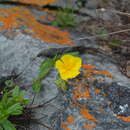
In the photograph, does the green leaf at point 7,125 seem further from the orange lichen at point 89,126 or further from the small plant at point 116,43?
the small plant at point 116,43

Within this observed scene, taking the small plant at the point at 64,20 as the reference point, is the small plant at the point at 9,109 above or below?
below

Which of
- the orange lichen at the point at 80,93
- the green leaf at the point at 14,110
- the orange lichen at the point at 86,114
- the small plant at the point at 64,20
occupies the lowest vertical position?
the orange lichen at the point at 86,114

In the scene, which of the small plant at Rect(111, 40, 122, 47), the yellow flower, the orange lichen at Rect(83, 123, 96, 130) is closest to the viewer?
the orange lichen at Rect(83, 123, 96, 130)

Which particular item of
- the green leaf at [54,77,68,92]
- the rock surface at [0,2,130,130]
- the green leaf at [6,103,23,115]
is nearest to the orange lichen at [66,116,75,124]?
the rock surface at [0,2,130,130]

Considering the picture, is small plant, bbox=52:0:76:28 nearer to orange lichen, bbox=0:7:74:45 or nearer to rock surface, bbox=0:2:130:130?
orange lichen, bbox=0:7:74:45

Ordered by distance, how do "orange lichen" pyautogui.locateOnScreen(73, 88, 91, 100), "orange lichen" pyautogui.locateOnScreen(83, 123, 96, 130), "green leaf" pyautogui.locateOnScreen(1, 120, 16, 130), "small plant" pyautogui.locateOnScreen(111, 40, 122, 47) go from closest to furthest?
"green leaf" pyautogui.locateOnScreen(1, 120, 16, 130) → "orange lichen" pyautogui.locateOnScreen(83, 123, 96, 130) → "orange lichen" pyautogui.locateOnScreen(73, 88, 91, 100) → "small plant" pyautogui.locateOnScreen(111, 40, 122, 47)

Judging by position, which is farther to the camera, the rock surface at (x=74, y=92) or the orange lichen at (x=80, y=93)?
the orange lichen at (x=80, y=93)

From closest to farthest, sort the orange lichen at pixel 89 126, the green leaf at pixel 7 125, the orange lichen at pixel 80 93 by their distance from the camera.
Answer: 1. the green leaf at pixel 7 125
2. the orange lichen at pixel 89 126
3. the orange lichen at pixel 80 93

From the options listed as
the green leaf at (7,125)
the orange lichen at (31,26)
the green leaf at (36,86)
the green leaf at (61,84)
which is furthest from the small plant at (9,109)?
Answer: the orange lichen at (31,26)
